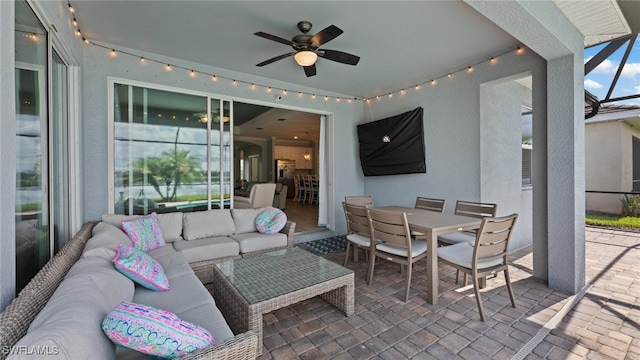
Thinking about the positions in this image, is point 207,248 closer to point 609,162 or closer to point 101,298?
point 101,298

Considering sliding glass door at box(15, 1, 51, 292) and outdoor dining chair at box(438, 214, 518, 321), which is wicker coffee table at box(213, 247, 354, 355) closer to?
outdoor dining chair at box(438, 214, 518, 321)

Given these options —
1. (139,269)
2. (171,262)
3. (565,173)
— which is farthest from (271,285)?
(565,173)

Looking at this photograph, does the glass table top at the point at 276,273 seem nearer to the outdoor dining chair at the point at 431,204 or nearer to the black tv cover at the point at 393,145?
the outdoor dining chair at the point at 431,204

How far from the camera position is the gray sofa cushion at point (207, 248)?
2791 mm

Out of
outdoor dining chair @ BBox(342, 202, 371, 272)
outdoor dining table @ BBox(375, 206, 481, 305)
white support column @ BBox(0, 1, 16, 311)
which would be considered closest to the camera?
white support column @ BBox(0, 1, 16, 311)

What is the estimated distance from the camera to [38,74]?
6.35ft

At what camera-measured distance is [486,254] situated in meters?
2.27

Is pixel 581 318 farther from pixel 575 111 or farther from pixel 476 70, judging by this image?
pixel 476 70

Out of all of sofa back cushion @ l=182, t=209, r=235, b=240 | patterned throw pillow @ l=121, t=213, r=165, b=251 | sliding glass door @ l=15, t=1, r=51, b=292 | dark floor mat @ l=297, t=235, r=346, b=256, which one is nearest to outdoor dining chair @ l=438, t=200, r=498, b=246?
dark floor mat @ l=297, t=235, r=346, b=256

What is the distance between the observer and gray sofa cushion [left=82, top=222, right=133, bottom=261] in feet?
5.83

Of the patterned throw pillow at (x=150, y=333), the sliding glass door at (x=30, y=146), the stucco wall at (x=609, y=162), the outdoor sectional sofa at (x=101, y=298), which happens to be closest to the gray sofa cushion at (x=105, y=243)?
the outdoor sectional sofa at (x=101, y=298)

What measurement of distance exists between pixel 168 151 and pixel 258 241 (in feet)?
6.12

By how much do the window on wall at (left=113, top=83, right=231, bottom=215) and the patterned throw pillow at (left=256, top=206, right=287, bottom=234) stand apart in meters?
0.92

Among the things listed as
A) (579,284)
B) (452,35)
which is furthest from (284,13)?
(579,284)
